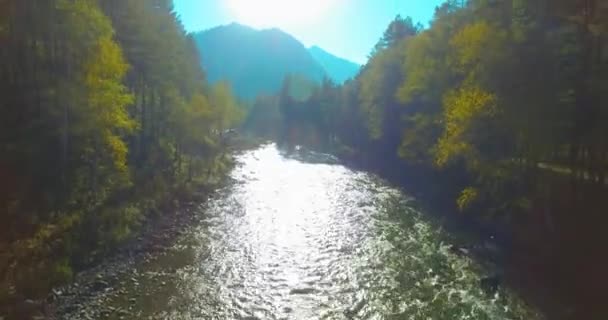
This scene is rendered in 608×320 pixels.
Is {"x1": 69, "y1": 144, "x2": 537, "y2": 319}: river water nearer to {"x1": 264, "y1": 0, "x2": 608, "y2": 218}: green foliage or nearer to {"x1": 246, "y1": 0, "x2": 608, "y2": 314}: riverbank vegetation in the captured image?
{"x1": 246, "y1": 0, "x2": 608, "y2": 314}: riverbank vegetation

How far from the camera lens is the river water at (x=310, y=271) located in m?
20.9

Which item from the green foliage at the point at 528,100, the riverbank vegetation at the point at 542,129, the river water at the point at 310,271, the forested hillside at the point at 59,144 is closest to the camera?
the river water at the point at 310,271

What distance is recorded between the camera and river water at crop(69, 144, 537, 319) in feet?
68.5

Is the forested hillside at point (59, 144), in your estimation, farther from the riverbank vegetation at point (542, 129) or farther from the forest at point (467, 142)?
the riverbank vegetation at point (542, 129)

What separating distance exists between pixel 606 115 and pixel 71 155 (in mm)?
32982

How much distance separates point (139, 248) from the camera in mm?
28578

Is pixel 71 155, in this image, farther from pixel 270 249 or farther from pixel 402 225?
pixel 402 225

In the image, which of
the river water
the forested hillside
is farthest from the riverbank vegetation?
the forested hillside

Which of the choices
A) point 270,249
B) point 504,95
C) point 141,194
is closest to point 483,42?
point 504,95

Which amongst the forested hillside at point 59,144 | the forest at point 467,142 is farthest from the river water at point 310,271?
the forested hillside at point 59,144

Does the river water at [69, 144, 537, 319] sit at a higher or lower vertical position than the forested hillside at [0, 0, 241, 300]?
lower

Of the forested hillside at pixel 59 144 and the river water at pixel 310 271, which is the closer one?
the river water at pixel 310 271

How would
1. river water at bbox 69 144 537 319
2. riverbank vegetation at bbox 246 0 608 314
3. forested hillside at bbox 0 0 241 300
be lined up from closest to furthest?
1. river water at bbox 69 144 537 319
2. forested hillside at bbox 0 0 241 300
3. riverbank vegetation at bbox 246 0 608 314

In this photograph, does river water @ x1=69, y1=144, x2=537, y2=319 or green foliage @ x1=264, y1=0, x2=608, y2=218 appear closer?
river water @ x1=69, y1=144, x2=537, y2=319
